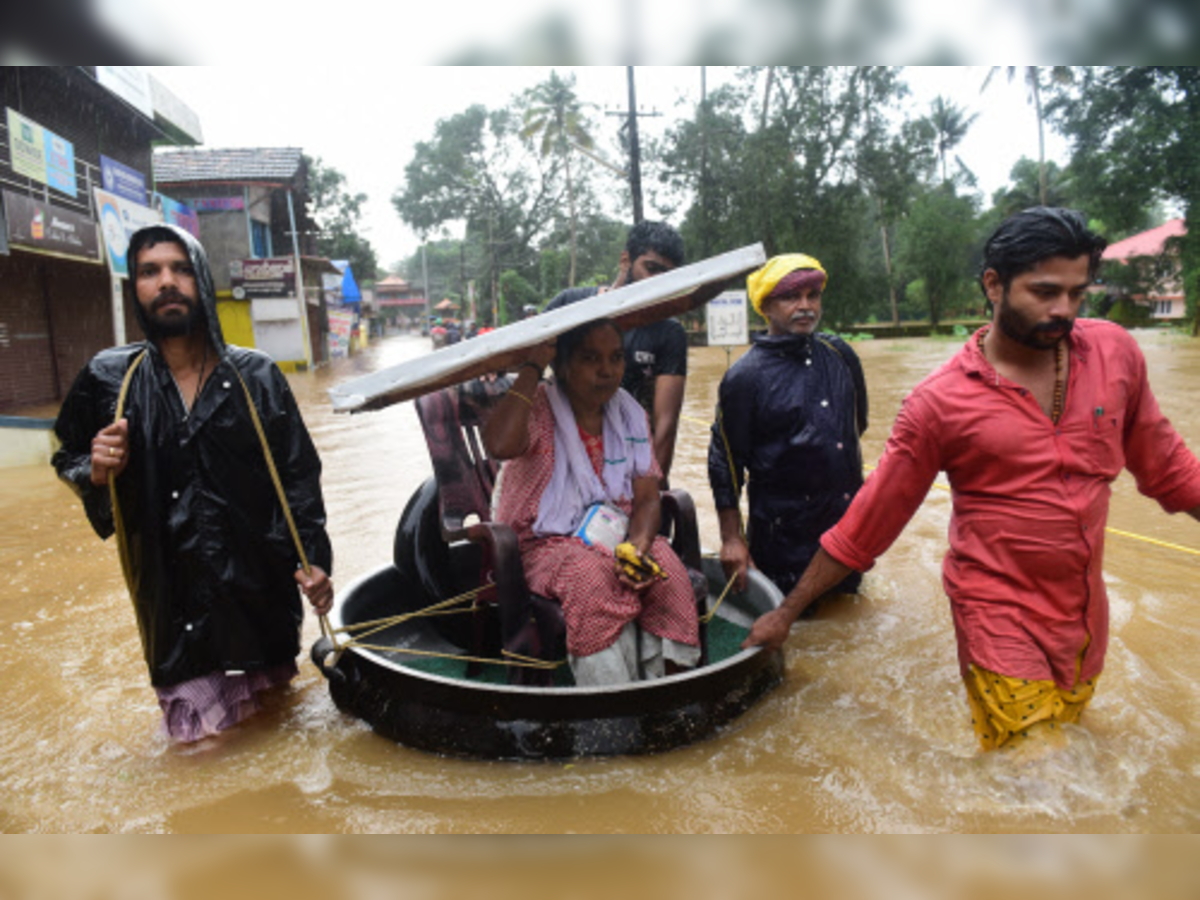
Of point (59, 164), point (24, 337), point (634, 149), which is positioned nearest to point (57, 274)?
point (24, 337)

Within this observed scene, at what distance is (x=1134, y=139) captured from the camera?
22.8 meters

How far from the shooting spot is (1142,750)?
2848 millimetres

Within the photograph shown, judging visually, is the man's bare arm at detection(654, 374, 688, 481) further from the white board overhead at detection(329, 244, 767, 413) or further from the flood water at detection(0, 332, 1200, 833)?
the white board overhead at detection(329, 244, 767, 413)

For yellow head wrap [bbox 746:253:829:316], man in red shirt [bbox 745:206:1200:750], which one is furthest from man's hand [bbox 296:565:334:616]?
yellow head wrap [bbox 746:253:829:316]

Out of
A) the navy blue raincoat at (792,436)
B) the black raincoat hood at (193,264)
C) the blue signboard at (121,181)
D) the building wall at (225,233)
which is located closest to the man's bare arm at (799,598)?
the navy blue raincoat at (792,436)

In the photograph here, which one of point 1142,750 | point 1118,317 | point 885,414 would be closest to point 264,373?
point 1142,750

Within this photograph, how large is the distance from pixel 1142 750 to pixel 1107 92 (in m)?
25.9

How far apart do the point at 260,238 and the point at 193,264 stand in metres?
27.0

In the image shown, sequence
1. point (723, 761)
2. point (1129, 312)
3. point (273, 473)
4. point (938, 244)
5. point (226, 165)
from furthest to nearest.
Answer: point (938, 244) < point (1129, 312) < point (226, 165) < point (273, 473) < point (723, 761)

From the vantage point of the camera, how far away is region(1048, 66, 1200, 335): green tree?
2167 centimetres

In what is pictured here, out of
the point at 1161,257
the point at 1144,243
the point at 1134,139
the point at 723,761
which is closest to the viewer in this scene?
the point at 723,761

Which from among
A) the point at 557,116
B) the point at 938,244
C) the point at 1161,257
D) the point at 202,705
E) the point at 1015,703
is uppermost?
the point at 557,116

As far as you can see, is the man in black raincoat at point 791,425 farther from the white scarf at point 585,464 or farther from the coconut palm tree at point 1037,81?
the coconut palm tree at point 1037,81

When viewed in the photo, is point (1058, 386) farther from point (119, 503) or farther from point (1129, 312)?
point (1129, 312)
